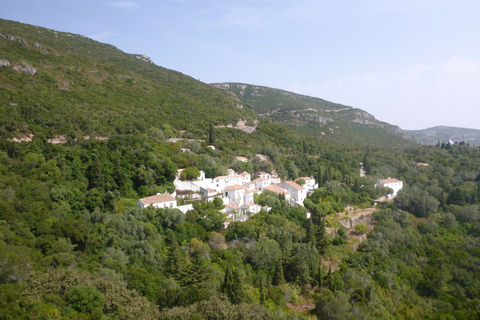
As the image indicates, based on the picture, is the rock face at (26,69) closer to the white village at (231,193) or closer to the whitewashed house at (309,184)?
the white village at (231,193)

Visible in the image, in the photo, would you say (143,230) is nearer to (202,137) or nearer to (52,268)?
(52,268)

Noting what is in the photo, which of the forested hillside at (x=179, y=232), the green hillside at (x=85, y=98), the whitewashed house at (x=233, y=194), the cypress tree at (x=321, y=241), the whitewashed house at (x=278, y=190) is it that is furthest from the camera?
the whitewashed house at (x=278, y=190)

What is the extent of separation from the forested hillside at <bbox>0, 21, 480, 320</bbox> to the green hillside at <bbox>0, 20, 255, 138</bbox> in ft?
1.06

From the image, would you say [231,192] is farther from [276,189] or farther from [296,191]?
[296,191]

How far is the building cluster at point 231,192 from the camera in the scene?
2886 centimetres

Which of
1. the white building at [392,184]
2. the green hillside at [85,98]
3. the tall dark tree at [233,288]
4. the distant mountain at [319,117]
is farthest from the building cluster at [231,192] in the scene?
the distant mountain at [319,117]

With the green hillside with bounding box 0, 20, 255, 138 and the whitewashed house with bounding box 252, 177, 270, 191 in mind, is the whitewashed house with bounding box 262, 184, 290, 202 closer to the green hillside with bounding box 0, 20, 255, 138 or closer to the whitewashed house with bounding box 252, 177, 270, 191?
the whitewashed house with bounding box 252, 177, 270, 191

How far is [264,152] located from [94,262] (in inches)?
1483

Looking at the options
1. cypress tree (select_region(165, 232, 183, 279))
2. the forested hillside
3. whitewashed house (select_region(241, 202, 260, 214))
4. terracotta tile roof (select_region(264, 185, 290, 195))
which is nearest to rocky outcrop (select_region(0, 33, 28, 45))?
the forested hillside

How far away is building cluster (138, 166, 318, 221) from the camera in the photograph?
94.7 feet

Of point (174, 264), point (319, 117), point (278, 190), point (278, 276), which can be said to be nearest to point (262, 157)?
point (278, 190)

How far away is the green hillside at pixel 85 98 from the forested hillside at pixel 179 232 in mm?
322

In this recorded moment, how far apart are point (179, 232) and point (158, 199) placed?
4.18m

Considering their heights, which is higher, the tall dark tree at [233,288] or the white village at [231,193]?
the white village at [231,193]
